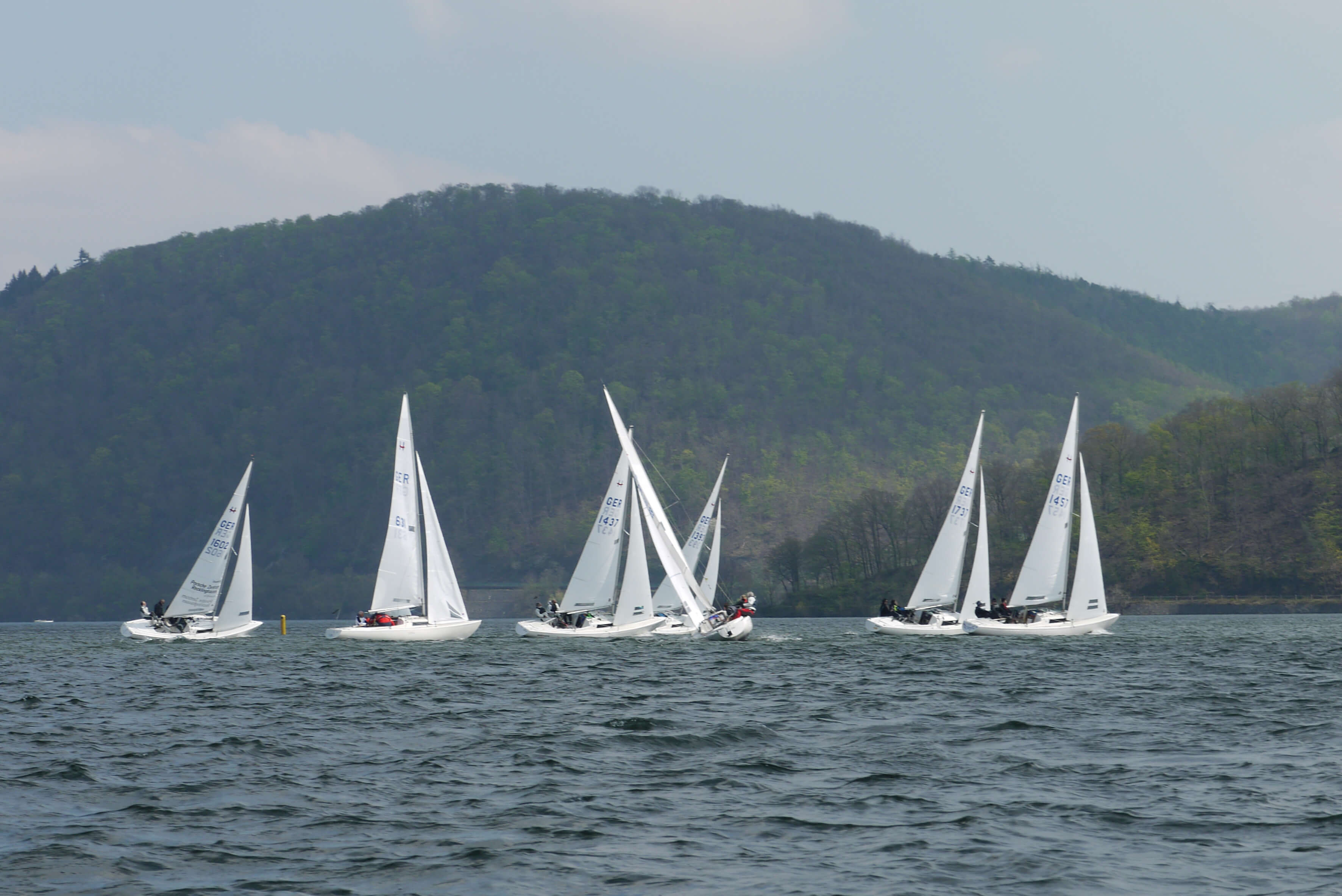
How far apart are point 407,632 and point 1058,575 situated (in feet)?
85.6

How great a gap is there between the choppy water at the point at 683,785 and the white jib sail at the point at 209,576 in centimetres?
2402

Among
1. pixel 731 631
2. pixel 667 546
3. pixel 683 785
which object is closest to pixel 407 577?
pixel 731 631

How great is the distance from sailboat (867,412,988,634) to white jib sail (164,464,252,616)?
91.6ft

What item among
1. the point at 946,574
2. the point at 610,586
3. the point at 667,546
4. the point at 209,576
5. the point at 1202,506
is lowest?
the point at 610,586

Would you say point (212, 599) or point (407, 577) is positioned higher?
point (407, 577)

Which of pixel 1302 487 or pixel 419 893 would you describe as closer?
pixel 419 893

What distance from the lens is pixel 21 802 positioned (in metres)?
17.1

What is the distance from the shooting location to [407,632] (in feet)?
187

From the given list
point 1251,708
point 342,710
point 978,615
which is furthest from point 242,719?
point 978,615

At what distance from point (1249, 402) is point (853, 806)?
120 meters

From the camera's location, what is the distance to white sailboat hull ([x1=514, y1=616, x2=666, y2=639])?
58.1 meters

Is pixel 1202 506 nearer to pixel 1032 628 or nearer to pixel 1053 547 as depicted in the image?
pixel 1053 547

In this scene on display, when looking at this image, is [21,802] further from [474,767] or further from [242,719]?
[242,719]

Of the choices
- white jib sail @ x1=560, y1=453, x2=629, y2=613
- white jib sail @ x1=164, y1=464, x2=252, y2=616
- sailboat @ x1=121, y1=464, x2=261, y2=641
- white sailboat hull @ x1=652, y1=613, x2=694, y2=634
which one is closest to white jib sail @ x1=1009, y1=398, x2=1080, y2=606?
white sailboat hull @ x1=652, y1=613, x2=694, y2=634
